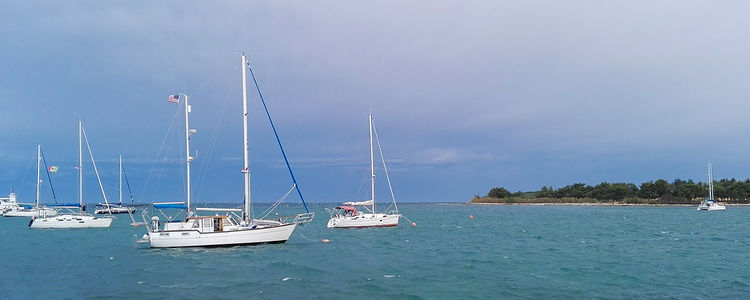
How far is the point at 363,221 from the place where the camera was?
64.9 m

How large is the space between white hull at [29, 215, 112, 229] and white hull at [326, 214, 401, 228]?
31080 millimetres

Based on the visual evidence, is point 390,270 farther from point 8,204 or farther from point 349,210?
point 8,204

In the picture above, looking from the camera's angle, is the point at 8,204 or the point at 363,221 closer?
the point at 363,221

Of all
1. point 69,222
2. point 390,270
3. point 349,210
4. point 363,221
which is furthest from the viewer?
point 69,222

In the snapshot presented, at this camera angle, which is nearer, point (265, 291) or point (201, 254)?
point (265, 291)

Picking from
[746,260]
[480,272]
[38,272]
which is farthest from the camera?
[746,260]

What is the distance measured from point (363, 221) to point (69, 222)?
125 ft

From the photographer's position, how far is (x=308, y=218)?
44.1 meters

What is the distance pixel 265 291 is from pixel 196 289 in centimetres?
314

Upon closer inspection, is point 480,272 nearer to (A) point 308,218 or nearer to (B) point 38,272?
(A) point 308,218

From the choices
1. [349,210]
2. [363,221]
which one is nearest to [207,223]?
[363,221]

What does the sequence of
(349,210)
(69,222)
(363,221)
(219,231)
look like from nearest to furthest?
(219,231) < (363,221) < (349,210) < (69,222)

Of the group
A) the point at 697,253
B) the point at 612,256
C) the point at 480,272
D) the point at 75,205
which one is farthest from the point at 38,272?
the point at 75,205

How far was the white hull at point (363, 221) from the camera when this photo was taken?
6488 centimetres
